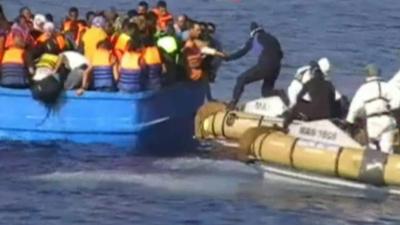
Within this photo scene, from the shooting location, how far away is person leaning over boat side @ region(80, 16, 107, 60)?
24.0 m

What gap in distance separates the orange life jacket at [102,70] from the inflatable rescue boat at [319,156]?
7.51ft

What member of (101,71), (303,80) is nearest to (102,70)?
(101,71)

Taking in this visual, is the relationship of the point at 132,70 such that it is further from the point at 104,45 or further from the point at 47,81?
the point at 47,81

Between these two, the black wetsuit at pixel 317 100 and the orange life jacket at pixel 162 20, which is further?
the orange life jacket at pixel 162 20

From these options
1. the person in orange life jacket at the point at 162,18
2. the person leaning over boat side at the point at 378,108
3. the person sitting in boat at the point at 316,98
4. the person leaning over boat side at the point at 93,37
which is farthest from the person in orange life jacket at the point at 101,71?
the person leaning over boat side at the point at 378,108

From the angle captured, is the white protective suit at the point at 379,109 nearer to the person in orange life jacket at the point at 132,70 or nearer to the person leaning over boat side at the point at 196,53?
the person in orange life jacket at the point at 132,70

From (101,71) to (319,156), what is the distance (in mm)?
4189

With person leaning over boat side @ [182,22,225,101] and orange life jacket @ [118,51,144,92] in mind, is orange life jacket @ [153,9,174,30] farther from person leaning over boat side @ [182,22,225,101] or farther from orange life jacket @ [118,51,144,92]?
orange life jacket @ [118,51,144,92]

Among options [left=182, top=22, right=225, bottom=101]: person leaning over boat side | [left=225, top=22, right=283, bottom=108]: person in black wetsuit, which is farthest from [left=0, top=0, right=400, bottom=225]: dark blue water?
[left=182, top=22, right=225, bottom=101]: person leaning over boat side

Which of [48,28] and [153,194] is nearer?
[153,194]

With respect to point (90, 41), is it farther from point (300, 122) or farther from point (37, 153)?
point (300, 122)

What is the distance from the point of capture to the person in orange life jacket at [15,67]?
924 inches

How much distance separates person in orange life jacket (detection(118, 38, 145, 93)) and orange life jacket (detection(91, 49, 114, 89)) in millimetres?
150

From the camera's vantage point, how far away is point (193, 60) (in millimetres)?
24688
